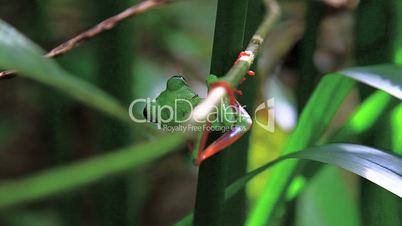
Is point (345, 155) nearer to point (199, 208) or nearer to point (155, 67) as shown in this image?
point (199, 208)

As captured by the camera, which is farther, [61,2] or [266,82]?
[61,2]

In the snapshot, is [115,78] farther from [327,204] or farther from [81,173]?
[327,204]

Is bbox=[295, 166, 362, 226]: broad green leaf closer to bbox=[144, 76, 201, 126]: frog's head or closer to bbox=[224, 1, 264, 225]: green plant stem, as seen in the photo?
bbox=[224, 1, 264, 225]: green plant stem

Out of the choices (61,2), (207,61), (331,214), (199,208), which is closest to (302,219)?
(331,214)

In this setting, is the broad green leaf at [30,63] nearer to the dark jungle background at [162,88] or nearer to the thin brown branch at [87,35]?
the thin brown branch at [87,35]

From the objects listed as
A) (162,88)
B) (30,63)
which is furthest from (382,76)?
(162,88)
